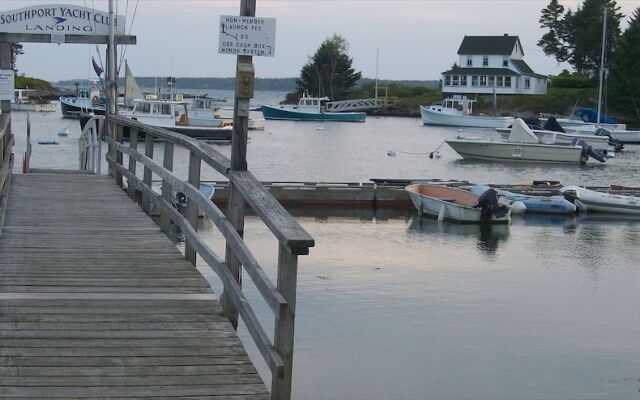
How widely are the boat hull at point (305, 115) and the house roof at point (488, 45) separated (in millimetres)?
13453

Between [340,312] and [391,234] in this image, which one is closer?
[340,312]

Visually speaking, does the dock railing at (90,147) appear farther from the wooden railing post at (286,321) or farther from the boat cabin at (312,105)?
the boat cabin at (312,105)

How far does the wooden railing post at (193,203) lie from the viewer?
8.70 metres

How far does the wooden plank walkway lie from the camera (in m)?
5.59

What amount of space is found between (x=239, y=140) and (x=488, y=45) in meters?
99.5

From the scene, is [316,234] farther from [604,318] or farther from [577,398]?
[577,398]

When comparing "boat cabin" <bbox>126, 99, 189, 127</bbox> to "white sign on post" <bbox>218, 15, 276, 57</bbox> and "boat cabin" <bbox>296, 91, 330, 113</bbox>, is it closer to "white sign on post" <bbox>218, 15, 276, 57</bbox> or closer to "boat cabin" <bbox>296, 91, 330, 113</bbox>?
"white sign on post" <bbox>218, 15, 276, 57</bbox>

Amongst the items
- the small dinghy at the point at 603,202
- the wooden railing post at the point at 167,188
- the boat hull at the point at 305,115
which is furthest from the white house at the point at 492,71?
the wooden railing post at the point at 167,188

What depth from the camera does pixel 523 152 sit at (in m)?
49.2

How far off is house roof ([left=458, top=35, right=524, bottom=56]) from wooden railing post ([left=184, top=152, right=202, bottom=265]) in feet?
314

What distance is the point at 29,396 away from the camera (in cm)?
530

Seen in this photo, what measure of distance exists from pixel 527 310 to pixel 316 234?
26.4ft

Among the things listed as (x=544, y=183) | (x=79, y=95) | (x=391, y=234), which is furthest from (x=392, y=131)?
(x=391, y=234)

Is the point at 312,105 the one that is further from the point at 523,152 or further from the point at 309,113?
the point at 523,152
